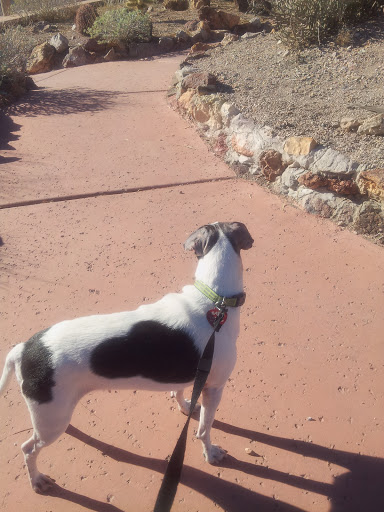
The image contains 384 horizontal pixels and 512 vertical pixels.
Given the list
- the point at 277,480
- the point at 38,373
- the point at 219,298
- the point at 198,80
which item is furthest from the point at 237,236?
the point at 198,80

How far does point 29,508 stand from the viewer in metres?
2.42

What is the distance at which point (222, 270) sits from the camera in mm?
2291

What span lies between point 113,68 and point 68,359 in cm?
917

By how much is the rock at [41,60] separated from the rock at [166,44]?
2655 millimetres

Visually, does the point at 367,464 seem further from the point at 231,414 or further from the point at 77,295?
the point at 77,295

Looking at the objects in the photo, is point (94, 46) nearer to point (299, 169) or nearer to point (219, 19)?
point (219, 19)

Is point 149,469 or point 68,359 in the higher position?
point 68,359

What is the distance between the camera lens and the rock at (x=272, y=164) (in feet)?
16.8

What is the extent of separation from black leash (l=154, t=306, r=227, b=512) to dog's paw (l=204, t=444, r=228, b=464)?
0.57 meters

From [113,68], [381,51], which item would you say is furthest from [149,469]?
[113,68]

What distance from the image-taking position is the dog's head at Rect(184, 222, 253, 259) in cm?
234

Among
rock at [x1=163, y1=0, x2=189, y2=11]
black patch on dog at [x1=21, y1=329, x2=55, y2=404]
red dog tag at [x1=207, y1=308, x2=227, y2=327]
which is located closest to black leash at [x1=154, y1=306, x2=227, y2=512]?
red dog tag at [x1=207, y1=308, x2=227, y2=327]

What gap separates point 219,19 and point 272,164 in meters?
8.21

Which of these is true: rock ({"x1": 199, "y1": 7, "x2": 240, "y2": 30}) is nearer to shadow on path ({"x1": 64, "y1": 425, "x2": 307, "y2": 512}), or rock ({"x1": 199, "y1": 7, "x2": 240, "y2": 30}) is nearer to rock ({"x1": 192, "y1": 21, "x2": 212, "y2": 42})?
rock ({"x1": 192, "y1": 21, "x2": 212, "y2": 42})
